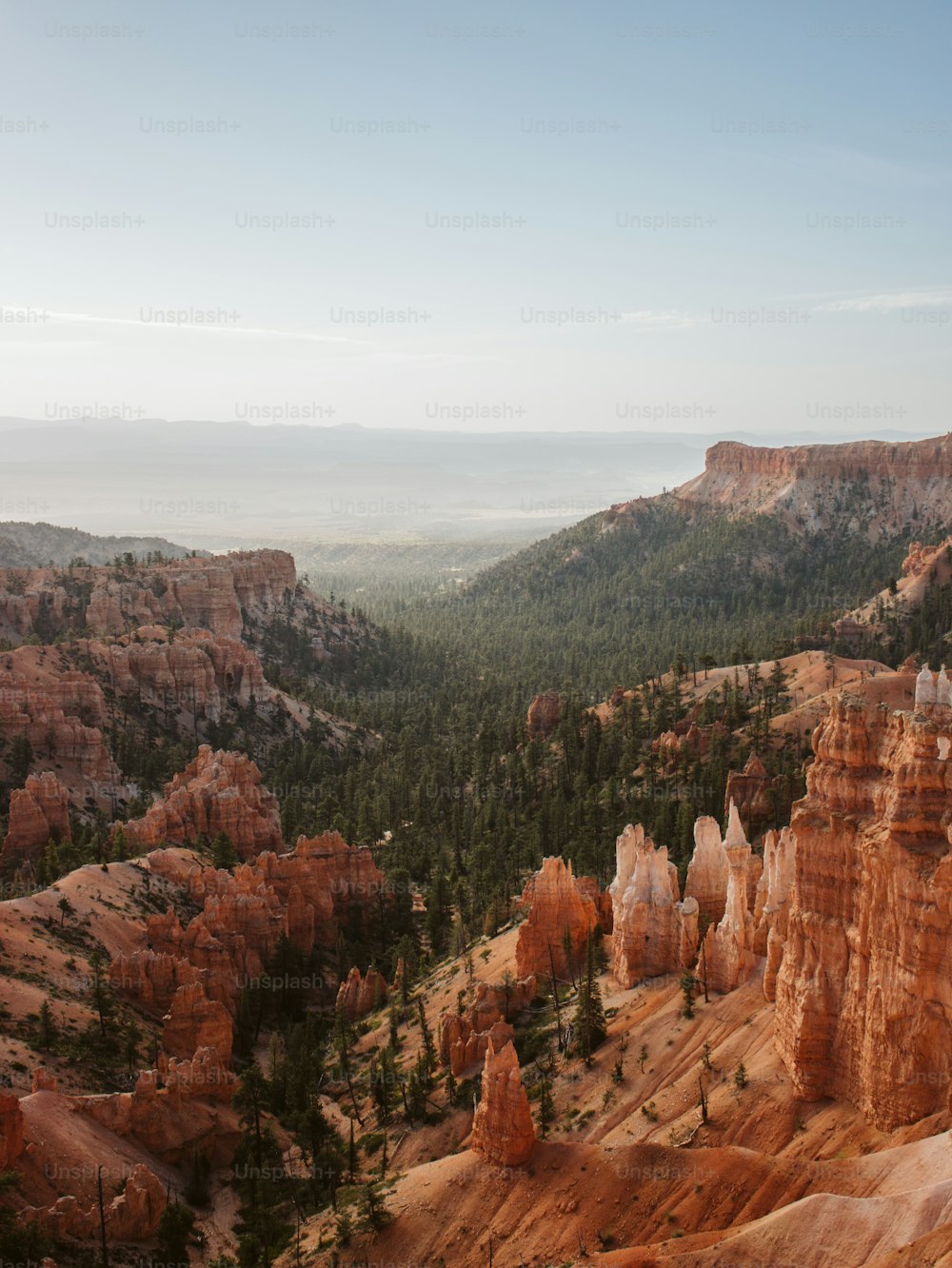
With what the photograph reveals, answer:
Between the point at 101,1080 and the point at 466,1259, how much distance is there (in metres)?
15.8

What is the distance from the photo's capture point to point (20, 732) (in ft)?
267

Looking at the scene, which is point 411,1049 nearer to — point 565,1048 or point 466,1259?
point 565,1048

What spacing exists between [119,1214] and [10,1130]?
3971 millimetres

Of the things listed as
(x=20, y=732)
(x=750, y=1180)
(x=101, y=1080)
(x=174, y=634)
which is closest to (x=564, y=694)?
(x=174, y=634)

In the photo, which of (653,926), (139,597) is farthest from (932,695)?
(139,597)

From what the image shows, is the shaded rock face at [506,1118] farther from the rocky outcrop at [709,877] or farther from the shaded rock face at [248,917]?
the shaded rock face at [248,917]

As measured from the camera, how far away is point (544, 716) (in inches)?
4210

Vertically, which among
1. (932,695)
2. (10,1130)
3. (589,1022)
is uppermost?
(932,695)

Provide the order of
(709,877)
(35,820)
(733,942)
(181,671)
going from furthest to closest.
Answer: (181,671)
(35,820)
(709,877)
(733,942)

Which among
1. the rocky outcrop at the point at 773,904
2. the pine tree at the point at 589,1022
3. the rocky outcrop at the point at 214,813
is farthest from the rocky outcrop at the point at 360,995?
the rocky outcrop at the point at 773,904

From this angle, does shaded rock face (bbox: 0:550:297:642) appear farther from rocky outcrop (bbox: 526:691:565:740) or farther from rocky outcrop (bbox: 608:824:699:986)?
rocky outcrop (bbox: 608:824:699:986)

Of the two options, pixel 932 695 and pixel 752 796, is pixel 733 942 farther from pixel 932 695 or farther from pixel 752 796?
pixel 752 796

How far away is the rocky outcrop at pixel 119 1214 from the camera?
31500 mm

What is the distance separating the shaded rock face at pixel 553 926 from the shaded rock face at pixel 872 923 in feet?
51.6
